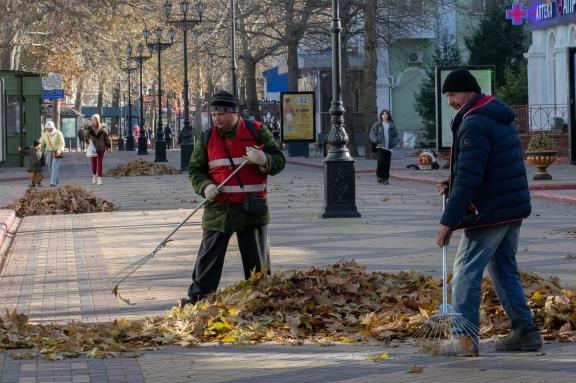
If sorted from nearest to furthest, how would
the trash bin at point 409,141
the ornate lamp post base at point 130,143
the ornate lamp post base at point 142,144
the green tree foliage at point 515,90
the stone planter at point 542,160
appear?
the stone planter at point 542,160 → the green tree foliage at point 515,90 → the trash bin at point 409,141 → the ornate lamp post base at point 142,144 → the ornate lamp post base at point 130,143

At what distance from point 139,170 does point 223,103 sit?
30609 mm

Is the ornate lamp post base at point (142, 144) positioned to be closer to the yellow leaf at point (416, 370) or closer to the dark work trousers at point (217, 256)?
the dark work trousers at point (217, 256)

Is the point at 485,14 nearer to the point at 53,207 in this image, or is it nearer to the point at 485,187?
the point at 53,207

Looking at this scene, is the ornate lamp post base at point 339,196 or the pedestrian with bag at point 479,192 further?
the ornate lamp post base at point 339,196

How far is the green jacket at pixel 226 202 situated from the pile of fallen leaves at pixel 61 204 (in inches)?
566

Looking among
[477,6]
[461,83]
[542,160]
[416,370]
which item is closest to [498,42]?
[477,6]

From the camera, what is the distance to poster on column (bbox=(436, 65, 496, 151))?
2975cm

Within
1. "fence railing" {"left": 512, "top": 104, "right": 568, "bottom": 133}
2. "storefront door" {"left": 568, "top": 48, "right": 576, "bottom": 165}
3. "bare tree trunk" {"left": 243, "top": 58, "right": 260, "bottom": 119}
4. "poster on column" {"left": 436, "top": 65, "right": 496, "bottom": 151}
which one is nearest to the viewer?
"poster on column" {"left": 436, "top": 65, "right": 496, "bottom": 151}

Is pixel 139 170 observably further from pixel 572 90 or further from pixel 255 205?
pixel 255 205

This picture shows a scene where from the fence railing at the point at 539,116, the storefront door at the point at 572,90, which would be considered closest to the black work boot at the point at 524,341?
the storefront door at the point at 572,90

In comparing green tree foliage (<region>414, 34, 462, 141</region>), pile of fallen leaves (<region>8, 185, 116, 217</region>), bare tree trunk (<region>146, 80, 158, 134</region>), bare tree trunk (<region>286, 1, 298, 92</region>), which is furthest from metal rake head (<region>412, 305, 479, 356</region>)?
bare tree trunk (<region>146, 80, 158, 134</region>)

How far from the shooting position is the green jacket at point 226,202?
34.3 feet

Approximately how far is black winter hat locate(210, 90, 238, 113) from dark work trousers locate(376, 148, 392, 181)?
69.1ft

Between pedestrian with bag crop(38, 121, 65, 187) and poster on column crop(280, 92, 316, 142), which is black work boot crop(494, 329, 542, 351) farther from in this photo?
poster on column crop(280, 92, 316, 142)
